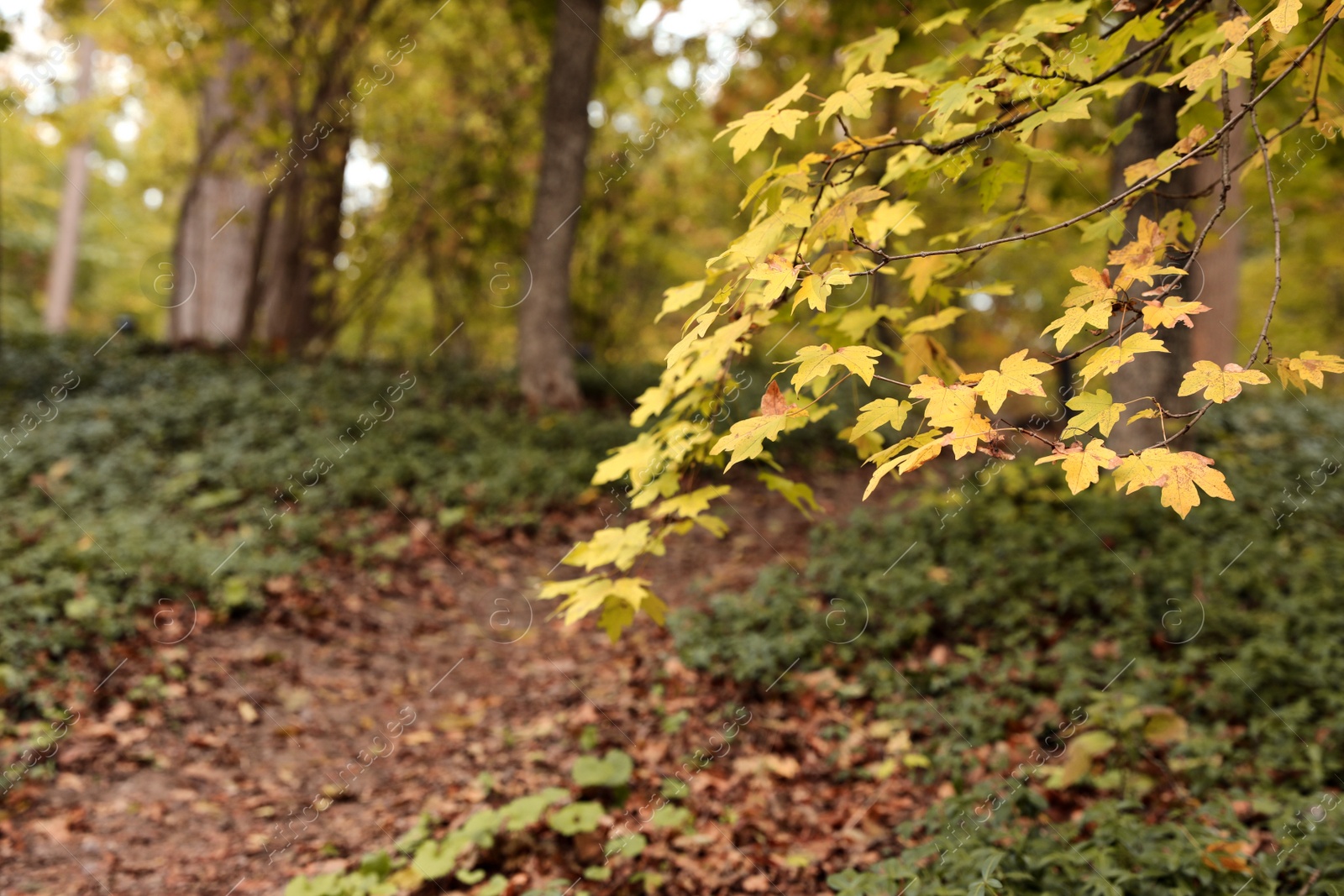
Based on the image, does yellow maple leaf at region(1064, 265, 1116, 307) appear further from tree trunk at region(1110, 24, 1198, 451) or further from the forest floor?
tree trunk at region(1110, 24, 1198, 451)

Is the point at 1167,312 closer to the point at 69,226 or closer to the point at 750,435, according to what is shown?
the point at 750,435

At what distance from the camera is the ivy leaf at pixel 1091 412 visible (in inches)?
63.6

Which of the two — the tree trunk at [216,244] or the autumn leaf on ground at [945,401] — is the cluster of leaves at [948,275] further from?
the tree trunk at [216,244]

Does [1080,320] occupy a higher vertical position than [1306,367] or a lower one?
higher

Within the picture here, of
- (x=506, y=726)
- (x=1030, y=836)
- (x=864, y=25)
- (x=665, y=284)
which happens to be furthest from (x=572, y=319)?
(x=1030, y=836)

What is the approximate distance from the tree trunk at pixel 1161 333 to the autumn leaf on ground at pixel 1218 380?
12.0 feet

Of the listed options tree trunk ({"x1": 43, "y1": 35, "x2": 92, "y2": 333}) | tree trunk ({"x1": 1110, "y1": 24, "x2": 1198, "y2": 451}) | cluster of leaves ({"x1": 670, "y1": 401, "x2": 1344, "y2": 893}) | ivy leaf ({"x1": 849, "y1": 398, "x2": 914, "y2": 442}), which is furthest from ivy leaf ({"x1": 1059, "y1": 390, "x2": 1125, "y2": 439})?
tree trunk ({"x1": 43, "y1": 35, "x2": 92, "y2": 333})

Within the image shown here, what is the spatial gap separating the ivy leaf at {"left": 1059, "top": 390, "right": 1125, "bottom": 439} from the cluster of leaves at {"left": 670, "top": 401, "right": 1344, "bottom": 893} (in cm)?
168

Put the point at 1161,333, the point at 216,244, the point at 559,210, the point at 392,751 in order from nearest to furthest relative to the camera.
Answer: the point at 392,751
the point at 1161,333
the point at 559,210
the point at 216,244

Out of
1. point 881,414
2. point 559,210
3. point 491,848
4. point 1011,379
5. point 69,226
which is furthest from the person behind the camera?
point 69,226

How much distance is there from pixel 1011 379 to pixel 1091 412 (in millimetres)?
191

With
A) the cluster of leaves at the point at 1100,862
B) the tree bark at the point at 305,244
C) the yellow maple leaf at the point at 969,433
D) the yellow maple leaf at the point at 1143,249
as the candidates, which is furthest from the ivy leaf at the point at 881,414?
the tree bark at the point at 305,244

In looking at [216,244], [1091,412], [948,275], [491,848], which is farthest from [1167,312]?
[216,244]

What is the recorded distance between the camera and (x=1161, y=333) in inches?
219
